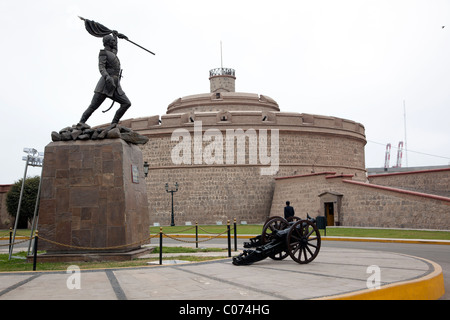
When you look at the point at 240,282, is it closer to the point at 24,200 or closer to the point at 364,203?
the point at 364,203

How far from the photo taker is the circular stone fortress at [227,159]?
29.5 meters

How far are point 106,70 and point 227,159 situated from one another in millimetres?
19507

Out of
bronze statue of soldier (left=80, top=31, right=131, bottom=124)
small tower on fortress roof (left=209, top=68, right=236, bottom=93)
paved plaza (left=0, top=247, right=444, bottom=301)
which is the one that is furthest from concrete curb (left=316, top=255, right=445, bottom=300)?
small tower on fortress roof (left=209, top=68, right=236, bottom=93)

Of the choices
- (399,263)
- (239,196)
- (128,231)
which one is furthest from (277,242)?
(239,196)

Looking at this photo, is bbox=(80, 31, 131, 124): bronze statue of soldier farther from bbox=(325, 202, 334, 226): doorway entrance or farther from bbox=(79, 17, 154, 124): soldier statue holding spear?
bbox=(325, 202, 334, 226): doorway entrance

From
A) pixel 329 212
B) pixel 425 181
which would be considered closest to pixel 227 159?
pixel 329 212

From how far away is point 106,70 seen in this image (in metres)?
10.6

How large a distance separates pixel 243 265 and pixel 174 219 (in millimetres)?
22236

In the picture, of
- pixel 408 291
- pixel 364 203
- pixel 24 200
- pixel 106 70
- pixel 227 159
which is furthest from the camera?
pixel 24 200

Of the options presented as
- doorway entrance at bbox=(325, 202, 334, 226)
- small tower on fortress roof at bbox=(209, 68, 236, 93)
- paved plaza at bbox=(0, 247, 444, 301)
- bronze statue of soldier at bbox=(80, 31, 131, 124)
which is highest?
small tower on fortress roof at bbox=(209, 68, 236, 93)

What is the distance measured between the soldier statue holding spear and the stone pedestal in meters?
1.17

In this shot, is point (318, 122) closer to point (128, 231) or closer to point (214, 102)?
point (214, 102)

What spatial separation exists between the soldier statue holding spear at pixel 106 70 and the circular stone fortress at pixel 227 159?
18742mm

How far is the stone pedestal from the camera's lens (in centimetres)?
965
